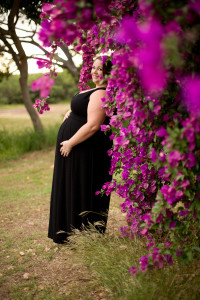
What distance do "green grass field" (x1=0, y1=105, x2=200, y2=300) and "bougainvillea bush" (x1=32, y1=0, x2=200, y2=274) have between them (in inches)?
10.4

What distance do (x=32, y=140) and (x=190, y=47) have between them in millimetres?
8991

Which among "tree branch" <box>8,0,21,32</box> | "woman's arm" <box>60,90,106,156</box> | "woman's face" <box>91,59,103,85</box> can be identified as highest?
"tree branch" <box>8,0,21,32</box>

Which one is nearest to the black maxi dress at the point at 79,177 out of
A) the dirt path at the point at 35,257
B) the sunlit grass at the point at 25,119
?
the dirt path at the point at 35,257

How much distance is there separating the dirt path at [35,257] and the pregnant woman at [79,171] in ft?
0.93

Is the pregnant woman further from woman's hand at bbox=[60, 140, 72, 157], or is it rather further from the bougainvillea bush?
the bougainvillea bush

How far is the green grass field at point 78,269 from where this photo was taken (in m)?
2.17

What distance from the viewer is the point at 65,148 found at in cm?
313

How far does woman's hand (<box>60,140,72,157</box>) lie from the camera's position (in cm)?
309

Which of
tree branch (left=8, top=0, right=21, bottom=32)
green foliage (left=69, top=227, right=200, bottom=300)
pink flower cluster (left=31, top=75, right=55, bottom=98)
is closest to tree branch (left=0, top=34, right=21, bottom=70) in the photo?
tree branch (left=8, top=0, right=21, bottom=32)

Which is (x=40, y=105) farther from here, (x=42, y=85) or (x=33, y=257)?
(x=33, y=257)

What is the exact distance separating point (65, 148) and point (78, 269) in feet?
4.11

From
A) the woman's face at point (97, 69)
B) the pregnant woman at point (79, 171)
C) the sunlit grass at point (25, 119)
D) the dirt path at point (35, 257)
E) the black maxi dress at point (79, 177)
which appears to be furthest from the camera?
the sunlit grass at point (25, 119)

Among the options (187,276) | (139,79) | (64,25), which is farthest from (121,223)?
(64,25)

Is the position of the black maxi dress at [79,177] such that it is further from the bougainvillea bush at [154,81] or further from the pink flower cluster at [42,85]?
the pink flower cluster at [42,85]
